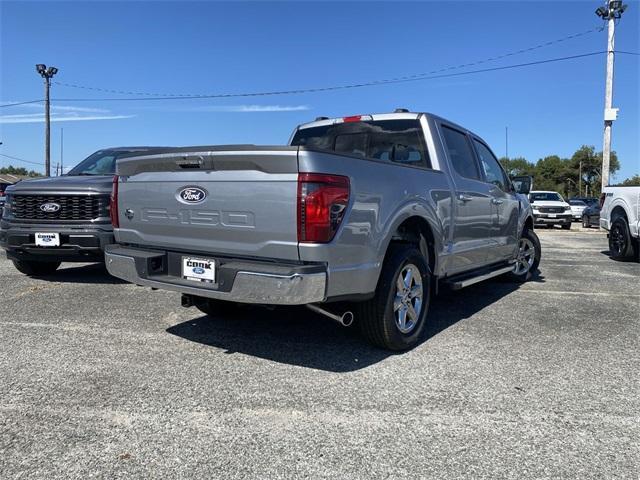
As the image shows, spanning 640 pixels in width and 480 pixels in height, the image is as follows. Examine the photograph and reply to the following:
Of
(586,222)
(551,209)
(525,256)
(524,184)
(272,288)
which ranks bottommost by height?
(525,256)

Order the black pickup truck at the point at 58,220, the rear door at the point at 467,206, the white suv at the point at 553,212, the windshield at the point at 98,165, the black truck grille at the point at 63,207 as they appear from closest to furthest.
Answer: the rear door at the point at 467,206 < the black pickup truck at the point at 58,220 < the black truck grille at the point at 63,207 < the windshield at the point at 98,165 < the white suv at the point at 553,212

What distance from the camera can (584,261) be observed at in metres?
9.69

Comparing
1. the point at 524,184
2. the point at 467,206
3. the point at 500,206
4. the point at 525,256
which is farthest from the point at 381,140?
the point at 525,256

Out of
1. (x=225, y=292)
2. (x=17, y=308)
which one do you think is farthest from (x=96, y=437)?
(x=17, y=308)

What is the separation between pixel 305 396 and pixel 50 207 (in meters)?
4.48

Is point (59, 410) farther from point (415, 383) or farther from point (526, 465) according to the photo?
point (526, 465)

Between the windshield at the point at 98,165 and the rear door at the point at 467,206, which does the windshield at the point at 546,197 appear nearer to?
the rear door at the point at 467,206

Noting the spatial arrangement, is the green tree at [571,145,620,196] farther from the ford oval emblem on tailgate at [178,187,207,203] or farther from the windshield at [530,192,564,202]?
the ford oval emblem on tailgate at [178,187,207,203]

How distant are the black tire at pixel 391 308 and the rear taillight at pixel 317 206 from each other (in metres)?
0.76

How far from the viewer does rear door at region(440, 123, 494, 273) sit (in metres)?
4.75

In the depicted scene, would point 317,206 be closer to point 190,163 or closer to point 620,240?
point 190,163

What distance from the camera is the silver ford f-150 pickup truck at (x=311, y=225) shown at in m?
3.02

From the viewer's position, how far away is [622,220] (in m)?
9.66

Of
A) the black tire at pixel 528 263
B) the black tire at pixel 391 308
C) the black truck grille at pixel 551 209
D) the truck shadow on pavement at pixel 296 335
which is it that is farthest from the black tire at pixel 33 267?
the black truck grille at pixel 551 209
